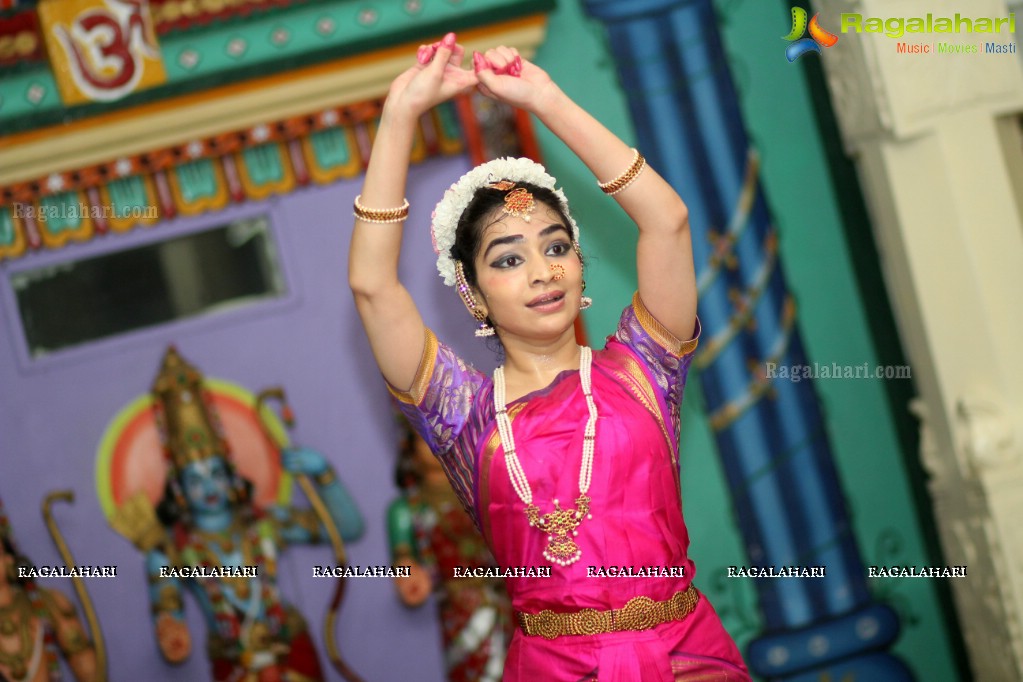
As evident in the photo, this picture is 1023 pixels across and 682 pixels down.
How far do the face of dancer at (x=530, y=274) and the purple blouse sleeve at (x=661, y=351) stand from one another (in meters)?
0.13

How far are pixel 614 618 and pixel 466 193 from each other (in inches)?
33.8

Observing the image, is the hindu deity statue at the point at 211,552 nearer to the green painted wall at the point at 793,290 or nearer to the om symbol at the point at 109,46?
the om symbol at the point at 109,46

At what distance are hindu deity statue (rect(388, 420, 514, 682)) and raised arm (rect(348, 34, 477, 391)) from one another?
129 centimetres

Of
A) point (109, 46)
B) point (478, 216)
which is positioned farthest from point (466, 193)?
point (109, 46)

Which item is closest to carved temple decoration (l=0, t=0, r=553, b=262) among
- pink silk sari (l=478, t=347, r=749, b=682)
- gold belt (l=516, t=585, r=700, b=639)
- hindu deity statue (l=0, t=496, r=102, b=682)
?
hindu deity statue (l=0, t=496, r=102, b=682)

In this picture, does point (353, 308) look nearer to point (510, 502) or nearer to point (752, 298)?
point (752, 298)

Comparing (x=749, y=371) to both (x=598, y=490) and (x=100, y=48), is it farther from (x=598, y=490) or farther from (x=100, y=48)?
(x=100, y=48)

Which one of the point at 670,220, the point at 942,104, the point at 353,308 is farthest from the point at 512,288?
the point at 942,104

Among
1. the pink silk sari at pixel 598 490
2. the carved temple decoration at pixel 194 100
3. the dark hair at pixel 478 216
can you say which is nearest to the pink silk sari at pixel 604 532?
the pink silk sari at pixel 598 490

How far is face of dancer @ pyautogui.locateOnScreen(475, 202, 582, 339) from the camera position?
2.13 meters

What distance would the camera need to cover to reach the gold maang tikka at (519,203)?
217 centimetres

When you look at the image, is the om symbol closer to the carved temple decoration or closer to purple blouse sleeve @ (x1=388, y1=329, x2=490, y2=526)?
the carved temple decoration

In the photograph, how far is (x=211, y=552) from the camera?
3.34 metres

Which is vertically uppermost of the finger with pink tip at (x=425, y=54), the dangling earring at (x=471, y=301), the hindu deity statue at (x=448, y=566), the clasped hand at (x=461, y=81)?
the finger with pink tip at (x=425, y=54)
